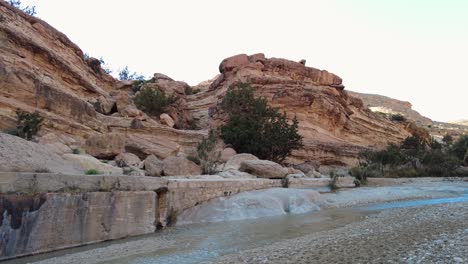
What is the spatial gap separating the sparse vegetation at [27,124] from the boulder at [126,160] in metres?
3.85

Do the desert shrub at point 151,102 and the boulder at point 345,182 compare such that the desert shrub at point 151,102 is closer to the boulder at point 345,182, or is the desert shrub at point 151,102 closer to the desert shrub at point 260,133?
the desert shrub at point 260,133

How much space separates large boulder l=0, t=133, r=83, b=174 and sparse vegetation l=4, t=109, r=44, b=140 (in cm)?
814

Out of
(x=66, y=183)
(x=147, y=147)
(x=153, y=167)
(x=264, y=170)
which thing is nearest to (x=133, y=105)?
(x=147, y=147)

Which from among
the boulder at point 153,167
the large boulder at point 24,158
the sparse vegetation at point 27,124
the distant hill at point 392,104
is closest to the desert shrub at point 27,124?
the sparse vegetation at point 27,124

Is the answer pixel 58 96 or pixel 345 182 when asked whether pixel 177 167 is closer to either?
pixel 58 96

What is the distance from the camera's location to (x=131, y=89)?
47.0 meters

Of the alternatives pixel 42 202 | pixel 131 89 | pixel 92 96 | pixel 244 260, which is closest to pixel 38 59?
pixel 92 96

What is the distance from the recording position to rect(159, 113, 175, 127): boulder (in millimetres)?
33062

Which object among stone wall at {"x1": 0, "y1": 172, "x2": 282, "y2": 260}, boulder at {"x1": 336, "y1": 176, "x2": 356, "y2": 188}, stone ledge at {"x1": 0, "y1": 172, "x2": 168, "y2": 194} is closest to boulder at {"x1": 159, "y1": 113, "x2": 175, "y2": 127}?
boulder at {"x1": 336, "y1": 176, "x2": 356, "y2": 188}

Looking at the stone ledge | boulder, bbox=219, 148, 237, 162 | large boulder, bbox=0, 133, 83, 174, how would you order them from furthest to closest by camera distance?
boulder, bbox=219, 148, 237, 162, large boulder, bbox=0, 133, 83, 174, the stone ledge

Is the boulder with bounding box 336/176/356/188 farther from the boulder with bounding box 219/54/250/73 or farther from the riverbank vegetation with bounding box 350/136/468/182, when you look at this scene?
the boulder with bounding box 219/54/250/73

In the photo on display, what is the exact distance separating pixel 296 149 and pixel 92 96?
1791 centimetres

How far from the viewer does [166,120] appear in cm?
3319

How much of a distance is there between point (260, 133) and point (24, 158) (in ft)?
71.4
